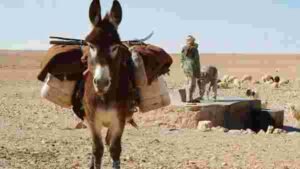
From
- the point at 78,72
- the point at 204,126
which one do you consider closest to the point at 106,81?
the point at 78,72

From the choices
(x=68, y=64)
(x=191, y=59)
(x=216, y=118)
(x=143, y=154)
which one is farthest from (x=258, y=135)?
(x=68, y=64)

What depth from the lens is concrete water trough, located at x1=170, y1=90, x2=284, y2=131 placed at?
1597 centimetres

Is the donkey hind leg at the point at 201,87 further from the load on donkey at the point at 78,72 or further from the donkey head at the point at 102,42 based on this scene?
the donkey head at the point at 102,42

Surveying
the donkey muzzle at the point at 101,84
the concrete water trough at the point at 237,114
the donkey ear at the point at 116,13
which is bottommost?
the concrete water trough at the point at 237,114

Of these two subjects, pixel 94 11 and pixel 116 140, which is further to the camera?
pixel 116 140

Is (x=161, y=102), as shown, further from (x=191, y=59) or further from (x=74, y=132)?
(x=191, y=59)

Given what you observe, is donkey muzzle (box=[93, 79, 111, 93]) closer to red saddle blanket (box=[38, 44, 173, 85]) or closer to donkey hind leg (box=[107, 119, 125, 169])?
donkey hind leg (box=[107, 119, 125, 169])

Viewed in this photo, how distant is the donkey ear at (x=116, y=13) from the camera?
7285 mm

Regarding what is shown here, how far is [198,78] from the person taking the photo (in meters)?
17.5

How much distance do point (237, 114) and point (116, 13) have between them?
391 inches

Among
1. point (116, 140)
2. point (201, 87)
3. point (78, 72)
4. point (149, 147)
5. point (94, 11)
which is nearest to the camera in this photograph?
point (94, 11)

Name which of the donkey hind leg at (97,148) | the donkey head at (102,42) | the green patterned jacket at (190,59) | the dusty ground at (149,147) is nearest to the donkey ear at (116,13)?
the donkey head at (102,42)

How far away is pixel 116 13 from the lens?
7309mm

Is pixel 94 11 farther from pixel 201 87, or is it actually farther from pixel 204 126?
pixel 201 87
